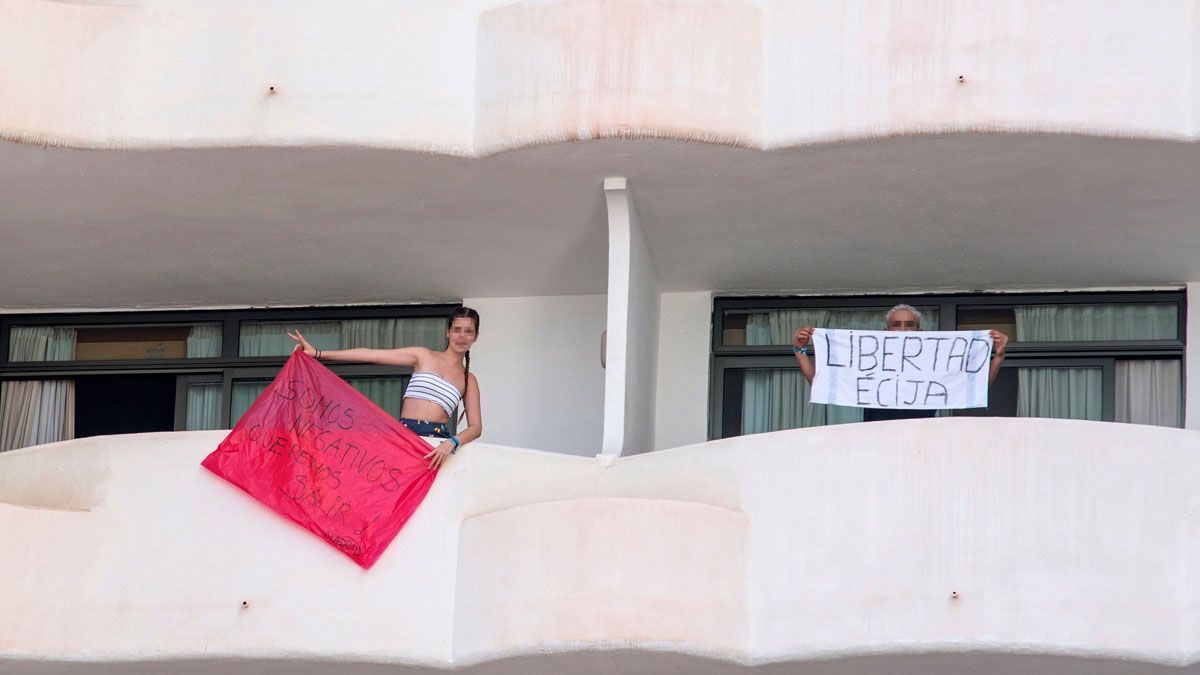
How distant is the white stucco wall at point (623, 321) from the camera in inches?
486

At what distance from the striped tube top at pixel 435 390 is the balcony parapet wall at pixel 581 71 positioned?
1610 millimetres

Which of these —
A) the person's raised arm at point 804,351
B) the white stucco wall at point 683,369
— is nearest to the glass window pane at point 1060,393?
the person's raised arm at point 804,351

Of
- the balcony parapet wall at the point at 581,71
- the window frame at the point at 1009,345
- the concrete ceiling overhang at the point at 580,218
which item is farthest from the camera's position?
the window frame at the point at 1009,345

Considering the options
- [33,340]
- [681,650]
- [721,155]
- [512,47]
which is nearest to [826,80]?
[721,155]

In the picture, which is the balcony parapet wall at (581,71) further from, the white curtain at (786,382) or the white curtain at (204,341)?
the white curtain at (204,341)

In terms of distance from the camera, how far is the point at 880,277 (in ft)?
46.3

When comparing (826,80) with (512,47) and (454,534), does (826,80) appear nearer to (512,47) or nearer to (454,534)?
(512,47)

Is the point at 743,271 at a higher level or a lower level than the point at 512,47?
lower

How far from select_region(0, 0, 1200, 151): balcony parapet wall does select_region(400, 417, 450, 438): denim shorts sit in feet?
5.82

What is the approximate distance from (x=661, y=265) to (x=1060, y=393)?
3.00m

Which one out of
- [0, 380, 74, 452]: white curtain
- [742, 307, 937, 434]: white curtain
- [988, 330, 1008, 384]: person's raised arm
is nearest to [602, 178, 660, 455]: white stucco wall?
[742, 307, 937, 434]: white curtain

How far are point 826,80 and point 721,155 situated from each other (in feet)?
2.56

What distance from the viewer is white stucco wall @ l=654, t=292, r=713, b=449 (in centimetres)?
1430

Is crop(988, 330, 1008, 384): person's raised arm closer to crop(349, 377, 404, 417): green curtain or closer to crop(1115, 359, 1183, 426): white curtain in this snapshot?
crop(1115, 359, 1183, 426): white curtain
